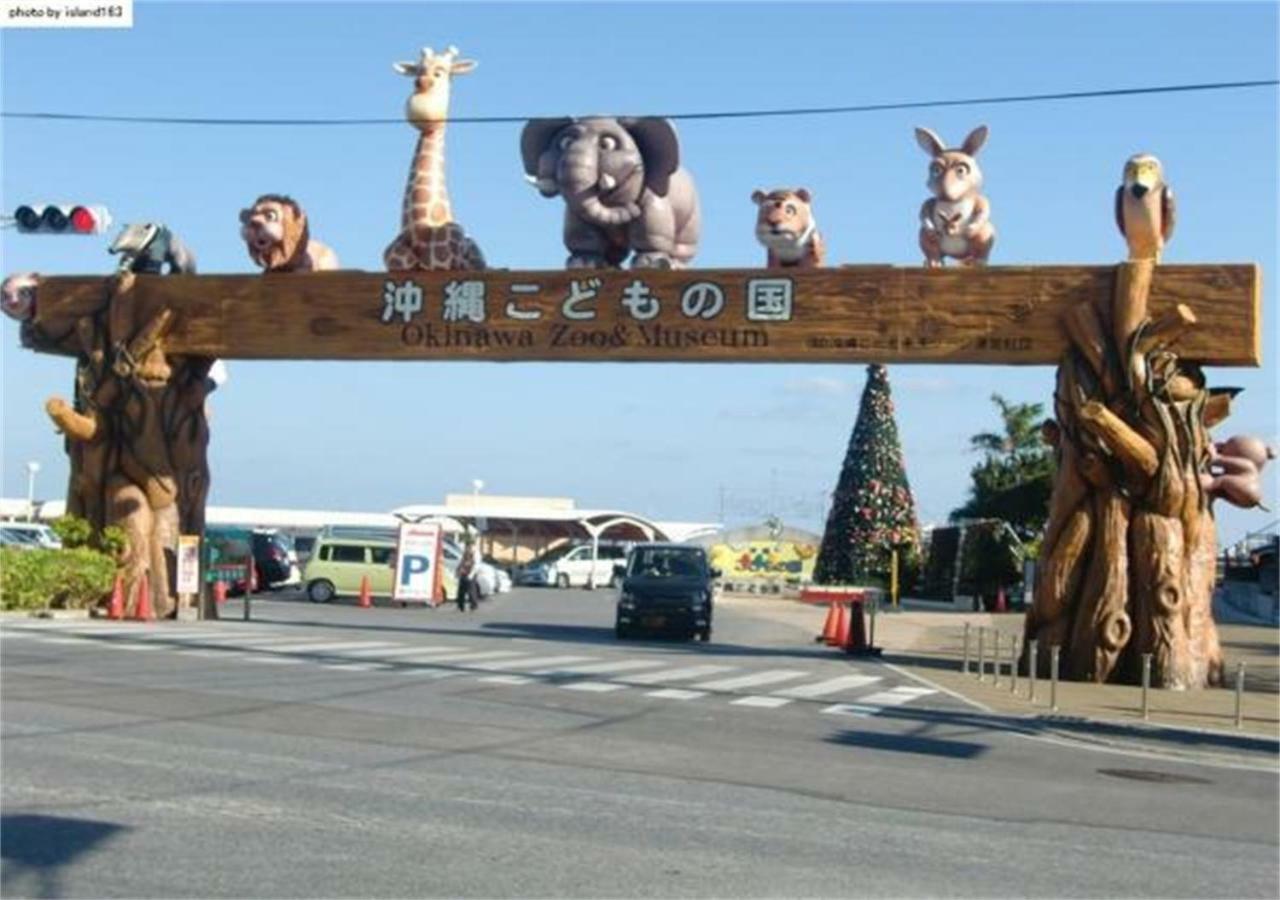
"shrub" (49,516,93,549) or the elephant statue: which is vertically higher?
the elephant statue

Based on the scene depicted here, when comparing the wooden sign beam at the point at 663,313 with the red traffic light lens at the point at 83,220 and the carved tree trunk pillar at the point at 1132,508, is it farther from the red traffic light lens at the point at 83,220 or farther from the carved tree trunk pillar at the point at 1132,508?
the red traffic light lens at the point at 83,220

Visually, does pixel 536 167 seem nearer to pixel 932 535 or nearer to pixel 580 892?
pixel 580 892

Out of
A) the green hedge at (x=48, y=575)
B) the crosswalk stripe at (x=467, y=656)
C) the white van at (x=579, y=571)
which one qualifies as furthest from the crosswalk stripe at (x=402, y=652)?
the white van at (x=579, y=571)

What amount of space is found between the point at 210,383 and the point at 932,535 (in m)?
37.0

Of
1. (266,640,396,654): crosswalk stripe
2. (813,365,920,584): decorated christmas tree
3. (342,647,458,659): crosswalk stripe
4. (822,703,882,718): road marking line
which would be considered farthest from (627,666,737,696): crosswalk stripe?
(813,365,920,584): decorated christmas tree

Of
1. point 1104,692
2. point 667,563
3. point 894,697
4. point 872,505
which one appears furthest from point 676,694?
point 872,505

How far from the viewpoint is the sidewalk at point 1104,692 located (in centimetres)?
1858

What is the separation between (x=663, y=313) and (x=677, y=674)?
6299 mm

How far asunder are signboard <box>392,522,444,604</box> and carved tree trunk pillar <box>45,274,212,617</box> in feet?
48.5

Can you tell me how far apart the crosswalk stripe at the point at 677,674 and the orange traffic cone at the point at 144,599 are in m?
10.5

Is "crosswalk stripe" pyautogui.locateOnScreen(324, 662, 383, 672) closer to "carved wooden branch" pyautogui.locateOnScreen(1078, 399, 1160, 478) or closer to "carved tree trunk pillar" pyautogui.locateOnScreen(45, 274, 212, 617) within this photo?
"carved tree trunk pillar" pyautogui.locateOnScreen(45, 274, 212, 617)

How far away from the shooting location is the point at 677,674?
22906 mm

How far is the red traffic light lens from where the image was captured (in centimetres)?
2223

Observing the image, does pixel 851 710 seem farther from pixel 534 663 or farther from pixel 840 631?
pixel 840 631
